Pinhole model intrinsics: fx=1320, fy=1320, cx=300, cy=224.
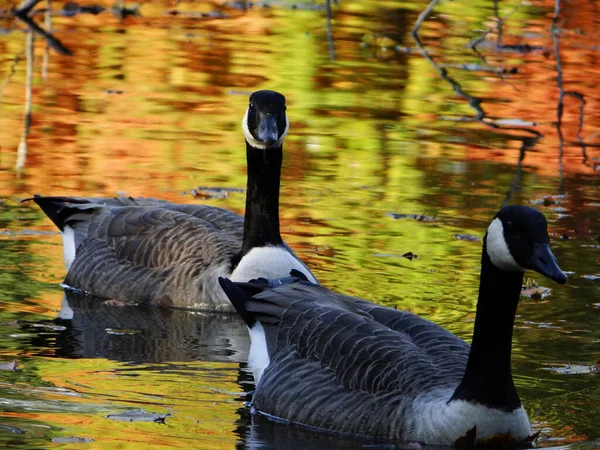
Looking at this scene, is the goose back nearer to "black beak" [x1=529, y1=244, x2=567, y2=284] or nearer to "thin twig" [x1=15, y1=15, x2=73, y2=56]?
"black beak" [x1=529, y1=244, x2=567, y2=284]

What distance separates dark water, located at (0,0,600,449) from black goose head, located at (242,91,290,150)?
1440 mm

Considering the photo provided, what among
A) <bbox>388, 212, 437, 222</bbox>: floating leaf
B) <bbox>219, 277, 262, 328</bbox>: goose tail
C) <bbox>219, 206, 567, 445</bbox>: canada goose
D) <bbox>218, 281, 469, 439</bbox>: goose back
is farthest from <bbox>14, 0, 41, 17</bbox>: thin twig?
<bbox>218, 281, 469, 439</bbox>: goose back

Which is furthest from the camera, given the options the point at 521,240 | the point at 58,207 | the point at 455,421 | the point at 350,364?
the point at 58,207

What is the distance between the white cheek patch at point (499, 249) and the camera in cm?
738

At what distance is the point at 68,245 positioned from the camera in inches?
472

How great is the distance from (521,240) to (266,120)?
376 cm

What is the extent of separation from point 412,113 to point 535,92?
3.26 metres

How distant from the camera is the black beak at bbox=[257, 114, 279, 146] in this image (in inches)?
414

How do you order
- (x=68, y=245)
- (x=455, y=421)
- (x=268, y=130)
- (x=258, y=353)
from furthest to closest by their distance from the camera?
1. (x=68, y=245)
2. (x=268, y=130)
3. (x=258, y=353)
4. (x=455, y=421)

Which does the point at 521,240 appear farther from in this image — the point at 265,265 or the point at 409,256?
the point at 409,256

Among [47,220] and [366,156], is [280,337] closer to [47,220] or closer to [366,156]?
[47,220]

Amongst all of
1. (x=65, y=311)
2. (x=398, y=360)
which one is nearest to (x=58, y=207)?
(x=65, y=311)

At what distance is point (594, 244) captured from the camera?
41.8 feet

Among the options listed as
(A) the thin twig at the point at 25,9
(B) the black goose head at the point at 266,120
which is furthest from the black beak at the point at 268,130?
(A) the thin twig at the point at 25,9
